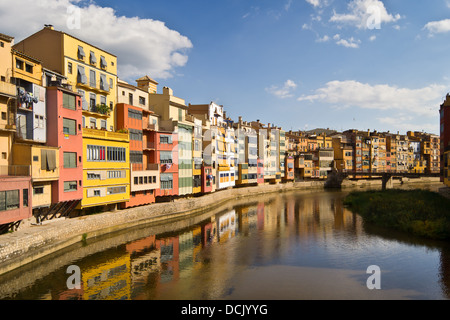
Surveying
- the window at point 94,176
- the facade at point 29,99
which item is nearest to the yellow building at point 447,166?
the window at point 94,176

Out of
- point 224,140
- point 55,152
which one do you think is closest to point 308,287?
point 55,152

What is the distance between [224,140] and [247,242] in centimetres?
3670

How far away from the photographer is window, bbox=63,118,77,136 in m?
32.6

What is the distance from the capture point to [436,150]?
137 m

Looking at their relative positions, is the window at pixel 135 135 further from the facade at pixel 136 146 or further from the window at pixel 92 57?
the window at pixel 92 57

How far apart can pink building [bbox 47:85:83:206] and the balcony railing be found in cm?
366

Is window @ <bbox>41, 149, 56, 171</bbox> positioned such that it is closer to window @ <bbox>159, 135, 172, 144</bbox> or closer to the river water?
the river water

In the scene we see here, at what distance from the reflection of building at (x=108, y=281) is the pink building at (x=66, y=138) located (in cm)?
849

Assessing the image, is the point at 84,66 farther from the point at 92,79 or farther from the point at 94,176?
the point at 94,176

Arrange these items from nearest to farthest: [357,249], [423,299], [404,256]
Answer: [423,299] → [404,256] → [357,249]

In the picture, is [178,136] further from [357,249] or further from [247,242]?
[357,249]

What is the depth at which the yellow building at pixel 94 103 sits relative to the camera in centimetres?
3550
